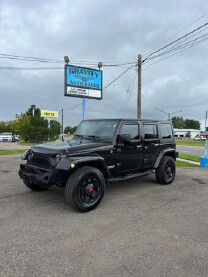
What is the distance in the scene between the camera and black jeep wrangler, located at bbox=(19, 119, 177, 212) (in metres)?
3.95

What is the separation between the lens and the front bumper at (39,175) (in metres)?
3.89

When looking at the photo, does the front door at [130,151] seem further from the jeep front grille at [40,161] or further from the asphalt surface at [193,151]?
the asphalt surface at [193,151]

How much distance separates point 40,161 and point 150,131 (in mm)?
3115

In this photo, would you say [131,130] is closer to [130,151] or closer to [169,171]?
[130,151]

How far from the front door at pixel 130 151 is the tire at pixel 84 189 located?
2.90ft

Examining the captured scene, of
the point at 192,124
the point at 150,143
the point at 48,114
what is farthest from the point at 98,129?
the point at 192,124

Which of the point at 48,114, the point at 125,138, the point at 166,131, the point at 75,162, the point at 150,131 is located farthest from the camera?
the point at 48,114

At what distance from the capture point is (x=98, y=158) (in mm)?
4281

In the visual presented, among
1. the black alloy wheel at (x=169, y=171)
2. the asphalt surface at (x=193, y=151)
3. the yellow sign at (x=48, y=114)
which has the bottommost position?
the asphalt surface at (x=193, y=151)

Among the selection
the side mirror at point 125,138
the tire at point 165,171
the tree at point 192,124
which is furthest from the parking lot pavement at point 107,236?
the tree at point 192,124

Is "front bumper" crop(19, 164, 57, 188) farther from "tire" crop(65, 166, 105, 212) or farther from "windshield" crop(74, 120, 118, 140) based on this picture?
"windshield" crop(74, 120, 118, 140)

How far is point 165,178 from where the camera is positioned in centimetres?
602

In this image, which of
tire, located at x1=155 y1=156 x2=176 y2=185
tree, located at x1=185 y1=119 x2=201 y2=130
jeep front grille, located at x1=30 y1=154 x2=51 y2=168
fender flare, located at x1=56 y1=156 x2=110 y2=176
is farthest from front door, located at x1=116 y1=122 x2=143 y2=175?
tree, located at x1=185 y1=119 x2=201 y2=130

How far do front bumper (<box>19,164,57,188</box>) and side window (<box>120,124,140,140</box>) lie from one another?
197 cm
